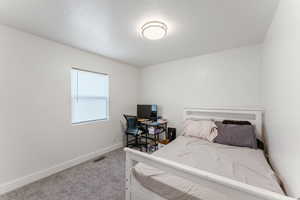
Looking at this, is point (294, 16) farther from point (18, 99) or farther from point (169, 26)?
point (18, 99)

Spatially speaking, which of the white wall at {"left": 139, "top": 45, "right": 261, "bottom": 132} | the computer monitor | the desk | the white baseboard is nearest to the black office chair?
the desk

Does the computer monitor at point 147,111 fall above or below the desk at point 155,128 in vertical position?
above

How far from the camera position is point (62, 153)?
2287 millimetres

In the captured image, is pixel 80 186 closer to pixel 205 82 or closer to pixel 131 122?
pixel 131 122

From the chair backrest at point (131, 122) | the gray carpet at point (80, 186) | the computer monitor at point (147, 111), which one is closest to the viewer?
the gray carpet at point (80, 186)

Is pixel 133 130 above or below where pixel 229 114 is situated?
below

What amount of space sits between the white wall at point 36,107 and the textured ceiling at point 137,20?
27 cm

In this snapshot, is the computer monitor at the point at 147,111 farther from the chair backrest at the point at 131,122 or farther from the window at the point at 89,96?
the window at the point at 89,96

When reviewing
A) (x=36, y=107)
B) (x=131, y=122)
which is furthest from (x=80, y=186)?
(x=131, y=122)

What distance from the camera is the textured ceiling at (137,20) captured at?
4.54ft

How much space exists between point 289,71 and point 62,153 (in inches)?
134

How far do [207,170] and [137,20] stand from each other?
204 centimetres

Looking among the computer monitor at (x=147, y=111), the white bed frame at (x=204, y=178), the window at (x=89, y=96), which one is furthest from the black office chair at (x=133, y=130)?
the white bed frame at (x=204, y=178)

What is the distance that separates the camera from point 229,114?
8.24 ft
